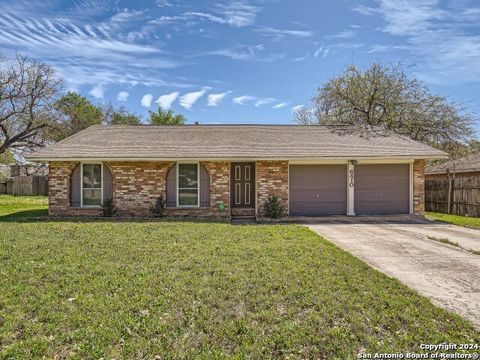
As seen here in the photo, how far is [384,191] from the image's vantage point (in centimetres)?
1332

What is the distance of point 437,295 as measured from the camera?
4484 millimetres

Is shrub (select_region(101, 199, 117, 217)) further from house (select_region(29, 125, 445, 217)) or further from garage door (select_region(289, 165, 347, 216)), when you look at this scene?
garage door (select_region(289, 165, 347, 216))

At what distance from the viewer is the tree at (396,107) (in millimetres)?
18859

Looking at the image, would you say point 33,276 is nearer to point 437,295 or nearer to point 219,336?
point 219,336

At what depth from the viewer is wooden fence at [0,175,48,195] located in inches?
1071

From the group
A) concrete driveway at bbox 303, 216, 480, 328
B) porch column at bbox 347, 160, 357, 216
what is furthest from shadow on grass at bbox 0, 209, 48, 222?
porch column at bbox 347, 160, 357, 216

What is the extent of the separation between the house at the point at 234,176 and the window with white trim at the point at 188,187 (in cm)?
4

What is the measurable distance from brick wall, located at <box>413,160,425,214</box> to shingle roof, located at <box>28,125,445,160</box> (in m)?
0.65

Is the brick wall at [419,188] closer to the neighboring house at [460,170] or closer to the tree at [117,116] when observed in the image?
the neighboring house at [460,170]

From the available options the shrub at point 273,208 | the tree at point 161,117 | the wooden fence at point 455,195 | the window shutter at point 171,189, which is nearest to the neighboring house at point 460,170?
the wooden fence at point 455,195

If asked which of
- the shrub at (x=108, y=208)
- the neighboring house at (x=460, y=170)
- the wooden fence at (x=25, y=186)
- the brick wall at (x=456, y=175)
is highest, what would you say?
the neighboring house at (x=460, y=170)

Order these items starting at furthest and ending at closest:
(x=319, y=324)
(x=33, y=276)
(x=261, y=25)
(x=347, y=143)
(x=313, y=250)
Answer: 1. (x=347, y=143)
2. (x=261, y=25)
3. (x=313, y=250)
4. (x=33, y=276)
5. (x=319, y=324)

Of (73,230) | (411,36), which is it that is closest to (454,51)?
(411,36)

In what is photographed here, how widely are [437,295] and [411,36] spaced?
11293mm
